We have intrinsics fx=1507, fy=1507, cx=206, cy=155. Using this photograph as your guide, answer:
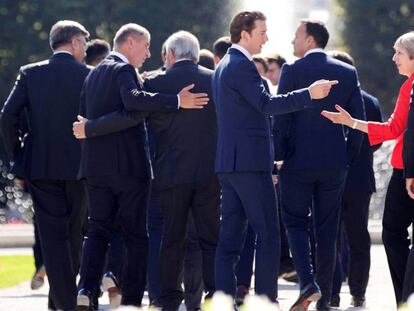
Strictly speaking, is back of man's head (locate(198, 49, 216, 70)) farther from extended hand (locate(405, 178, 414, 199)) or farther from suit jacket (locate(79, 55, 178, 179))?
extended hand (locate(405, 178, 414, 199))

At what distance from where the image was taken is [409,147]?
9.50 m

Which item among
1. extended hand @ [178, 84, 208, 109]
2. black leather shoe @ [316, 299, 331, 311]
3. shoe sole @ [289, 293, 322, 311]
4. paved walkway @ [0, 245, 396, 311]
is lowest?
paved walkway @ [0, 245, 396, 311]

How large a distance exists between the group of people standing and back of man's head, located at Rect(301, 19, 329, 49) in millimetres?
14

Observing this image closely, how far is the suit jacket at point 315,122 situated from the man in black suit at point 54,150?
1525mm

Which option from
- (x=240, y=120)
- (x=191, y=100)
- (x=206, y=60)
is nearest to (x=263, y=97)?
(x=240, y=120)

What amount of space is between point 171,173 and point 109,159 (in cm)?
45

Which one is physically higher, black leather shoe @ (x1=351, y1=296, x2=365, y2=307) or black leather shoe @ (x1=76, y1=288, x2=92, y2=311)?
black leather shoe @ (x1=76, y1=288, x2=92, y2=311)

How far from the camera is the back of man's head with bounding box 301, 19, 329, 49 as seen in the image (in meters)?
11.3

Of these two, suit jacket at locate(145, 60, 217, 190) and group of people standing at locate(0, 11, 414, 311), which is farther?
suit jacket at locate(145, 60, 217, 190)

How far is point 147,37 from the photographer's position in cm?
1091

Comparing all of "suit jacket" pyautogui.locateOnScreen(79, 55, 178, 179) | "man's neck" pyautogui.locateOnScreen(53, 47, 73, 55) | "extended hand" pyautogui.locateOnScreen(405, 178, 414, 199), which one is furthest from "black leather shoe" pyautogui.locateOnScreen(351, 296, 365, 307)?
"man's neck" pyautogui.locateOnScreen(53, 47, 73, 55)

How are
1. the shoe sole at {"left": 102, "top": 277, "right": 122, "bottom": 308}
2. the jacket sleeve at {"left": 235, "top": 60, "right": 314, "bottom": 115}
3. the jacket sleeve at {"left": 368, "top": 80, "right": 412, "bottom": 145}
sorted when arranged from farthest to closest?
the shoe sole at {"left": 102, "top": 277, "right": 122, "bottom": 308}, the jacket sleeve at {"left": 368, "top": 80, "right": 412, "bottom": 145}, the jacket sleeve at {"left": 235, "top": 60, "right": 314, "bottom": 115}

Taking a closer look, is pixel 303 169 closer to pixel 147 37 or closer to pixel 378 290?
pixel 147 37

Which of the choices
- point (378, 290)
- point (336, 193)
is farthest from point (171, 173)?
point (378, 290)
